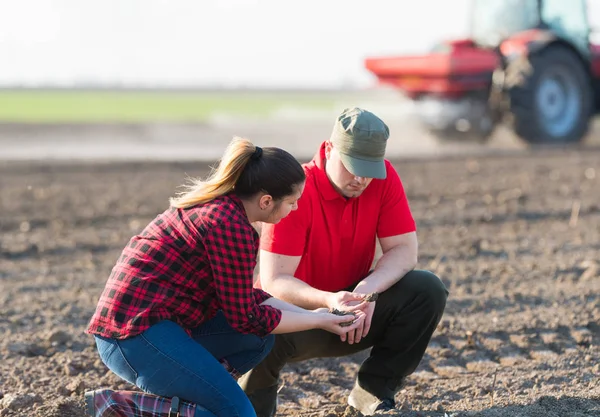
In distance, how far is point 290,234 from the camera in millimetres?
3162

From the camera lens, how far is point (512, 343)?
4.09 meters

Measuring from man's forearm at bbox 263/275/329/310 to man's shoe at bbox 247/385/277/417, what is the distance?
0.39 meters

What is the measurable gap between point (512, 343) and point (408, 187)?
4.42 metres

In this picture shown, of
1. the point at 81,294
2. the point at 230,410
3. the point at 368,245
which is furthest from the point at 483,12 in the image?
the point at 230,410

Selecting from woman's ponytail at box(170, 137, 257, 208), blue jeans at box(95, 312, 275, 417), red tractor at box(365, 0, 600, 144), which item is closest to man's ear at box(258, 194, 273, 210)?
woman's ponytail at box(170, 137, 257, 208)

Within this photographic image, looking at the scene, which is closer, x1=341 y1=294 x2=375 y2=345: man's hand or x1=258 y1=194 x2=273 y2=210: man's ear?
x1=258 y1=194 x2=273 y2=210: man's ear

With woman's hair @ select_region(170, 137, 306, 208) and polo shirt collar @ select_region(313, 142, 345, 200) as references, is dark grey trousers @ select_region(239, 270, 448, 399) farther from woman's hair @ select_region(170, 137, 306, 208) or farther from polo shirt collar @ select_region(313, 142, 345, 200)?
woman's hair @ select_region(170, 137, 306, 208)

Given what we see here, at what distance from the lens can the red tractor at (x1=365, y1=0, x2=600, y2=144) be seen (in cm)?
1062

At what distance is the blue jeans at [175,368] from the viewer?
2713mm

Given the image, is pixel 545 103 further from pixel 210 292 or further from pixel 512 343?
pixel 210 292

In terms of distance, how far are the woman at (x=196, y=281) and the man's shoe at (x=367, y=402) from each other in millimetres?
647

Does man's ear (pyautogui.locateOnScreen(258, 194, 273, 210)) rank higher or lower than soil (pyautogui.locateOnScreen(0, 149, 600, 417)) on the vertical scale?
higher

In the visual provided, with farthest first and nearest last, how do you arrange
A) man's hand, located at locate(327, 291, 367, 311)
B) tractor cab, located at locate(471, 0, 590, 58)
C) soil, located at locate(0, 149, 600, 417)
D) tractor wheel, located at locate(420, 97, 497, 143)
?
1. tractor cab, located at locate(471, 0, 590, 58)
2. tractor wheel, located at locate(420, 97, 497, 143)
3. soil, located at locate(0, 149, 600, 417)
4. man's hand, located at locate(327, 291, 367, 311)

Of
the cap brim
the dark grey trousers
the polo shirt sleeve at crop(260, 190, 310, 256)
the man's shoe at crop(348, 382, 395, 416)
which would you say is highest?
the cap brim
